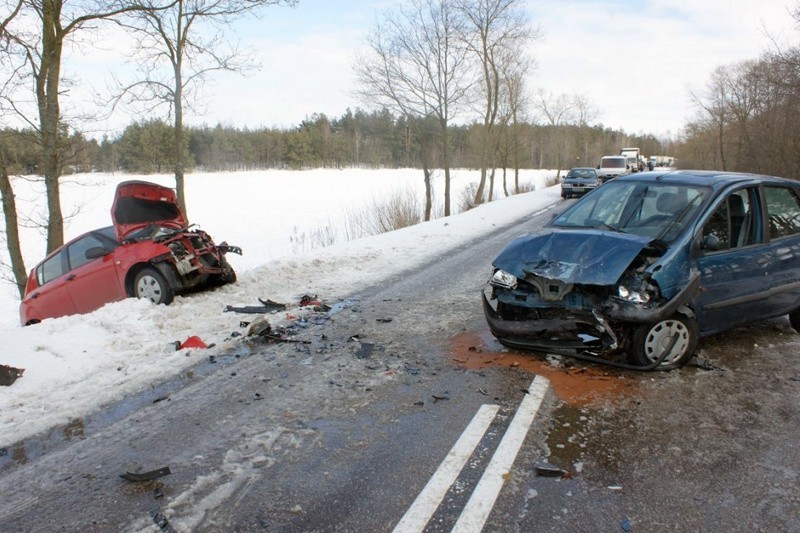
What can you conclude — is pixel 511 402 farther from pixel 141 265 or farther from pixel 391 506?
pixel 141 265

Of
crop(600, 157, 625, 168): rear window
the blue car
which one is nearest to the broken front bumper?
the blue car

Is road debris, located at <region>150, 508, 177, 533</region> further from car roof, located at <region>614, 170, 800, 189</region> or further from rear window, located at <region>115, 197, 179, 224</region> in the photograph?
rear window, located at <region>115, 197, 179, 224</region>

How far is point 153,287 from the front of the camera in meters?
7.48

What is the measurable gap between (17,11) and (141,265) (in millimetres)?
8041

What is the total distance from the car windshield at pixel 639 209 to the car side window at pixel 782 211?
88 cm

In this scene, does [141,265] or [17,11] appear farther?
[17,11]

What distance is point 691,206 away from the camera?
4.88 meters

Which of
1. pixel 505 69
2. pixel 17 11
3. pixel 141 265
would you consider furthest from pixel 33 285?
pixel 505 69

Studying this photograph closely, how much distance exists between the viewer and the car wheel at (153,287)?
24.3 ft

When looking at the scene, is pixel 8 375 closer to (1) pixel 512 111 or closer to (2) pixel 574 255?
(2) pixel 574 255

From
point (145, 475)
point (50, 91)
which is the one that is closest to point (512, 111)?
point (50, 91)

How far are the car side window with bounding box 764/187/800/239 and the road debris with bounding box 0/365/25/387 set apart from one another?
717 centimetres

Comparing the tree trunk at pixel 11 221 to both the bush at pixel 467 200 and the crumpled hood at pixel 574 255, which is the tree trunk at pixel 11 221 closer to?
the crumpled hood at pixel 574 255

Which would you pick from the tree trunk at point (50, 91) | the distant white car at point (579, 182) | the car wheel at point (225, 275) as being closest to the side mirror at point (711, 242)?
the car wheel at point (225, 275)
